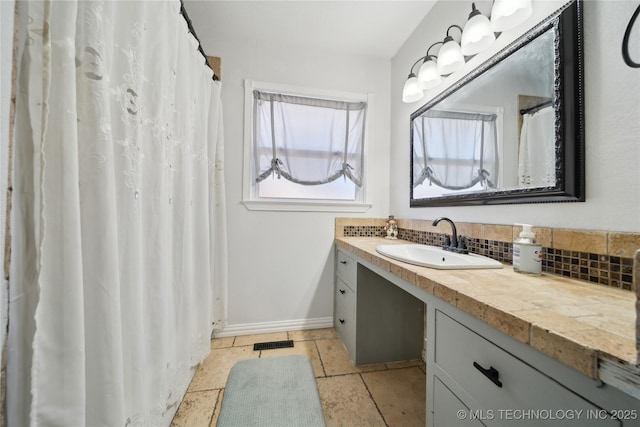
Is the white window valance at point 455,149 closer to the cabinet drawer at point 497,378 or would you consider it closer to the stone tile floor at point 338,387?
the cabinet drawer at point 497,378

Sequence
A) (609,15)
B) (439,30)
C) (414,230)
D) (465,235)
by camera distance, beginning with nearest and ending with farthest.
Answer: (609,15) → (465,235) → (439,30) → (414,230)

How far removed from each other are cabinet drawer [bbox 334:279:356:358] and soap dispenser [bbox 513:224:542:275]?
93 cm

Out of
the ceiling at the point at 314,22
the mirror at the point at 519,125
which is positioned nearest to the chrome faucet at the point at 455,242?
the mirror at the point at 519,125

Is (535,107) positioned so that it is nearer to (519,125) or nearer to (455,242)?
(519,125)

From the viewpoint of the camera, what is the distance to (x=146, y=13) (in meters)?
0.85

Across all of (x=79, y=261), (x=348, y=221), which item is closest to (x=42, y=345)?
(x=79, y=261)

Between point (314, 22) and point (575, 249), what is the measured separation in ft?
6.64

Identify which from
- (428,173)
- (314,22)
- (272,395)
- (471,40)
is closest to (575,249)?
(428,173)

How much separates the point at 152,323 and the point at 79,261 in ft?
1.50

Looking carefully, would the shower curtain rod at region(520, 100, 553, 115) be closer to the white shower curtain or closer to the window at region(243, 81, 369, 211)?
the window at region(243, 81, 369, 211)

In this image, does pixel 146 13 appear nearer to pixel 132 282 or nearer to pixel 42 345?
pixel 132 282

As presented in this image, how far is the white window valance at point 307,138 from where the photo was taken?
6.41ft

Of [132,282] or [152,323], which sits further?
[152,323]

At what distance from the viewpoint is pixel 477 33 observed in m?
1.13
